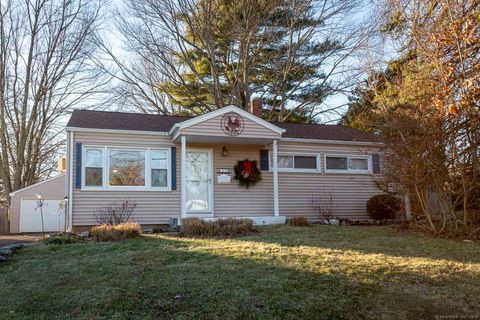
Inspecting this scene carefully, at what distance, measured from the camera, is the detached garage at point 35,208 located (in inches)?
669

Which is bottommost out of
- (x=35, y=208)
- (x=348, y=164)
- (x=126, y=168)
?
(x=35, y=208)

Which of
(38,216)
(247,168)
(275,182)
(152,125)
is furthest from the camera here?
(38,216)

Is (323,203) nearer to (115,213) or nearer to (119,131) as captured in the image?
(115,213)

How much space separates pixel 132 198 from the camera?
1039 cm

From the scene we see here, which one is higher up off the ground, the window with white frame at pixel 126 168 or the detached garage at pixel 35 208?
the window with white frame at pixel 126 168

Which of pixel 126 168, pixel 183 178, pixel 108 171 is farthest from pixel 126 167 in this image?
pixel 183 178

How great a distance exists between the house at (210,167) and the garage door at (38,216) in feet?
26.9

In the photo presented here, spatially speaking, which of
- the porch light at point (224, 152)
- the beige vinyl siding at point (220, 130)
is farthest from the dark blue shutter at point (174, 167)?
the porch light at point (224, 152)

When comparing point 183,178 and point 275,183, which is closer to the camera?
point 183,178

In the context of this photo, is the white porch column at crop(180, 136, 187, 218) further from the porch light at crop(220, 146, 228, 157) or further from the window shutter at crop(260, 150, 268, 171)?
the window shutter at crop(260, 150, 268, 171)

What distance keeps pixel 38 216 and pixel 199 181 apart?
9.96 meters

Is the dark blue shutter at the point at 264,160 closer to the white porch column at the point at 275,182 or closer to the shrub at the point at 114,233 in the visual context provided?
the white porch column at the point at 275,182

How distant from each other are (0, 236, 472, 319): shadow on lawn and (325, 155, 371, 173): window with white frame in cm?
752

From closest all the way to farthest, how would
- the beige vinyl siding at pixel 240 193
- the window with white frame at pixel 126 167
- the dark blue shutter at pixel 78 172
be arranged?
the dark blue shutter at pixel 78 172, the window with white frame at pixel 126 167, the beige vinyl siding at pixel 240 193
